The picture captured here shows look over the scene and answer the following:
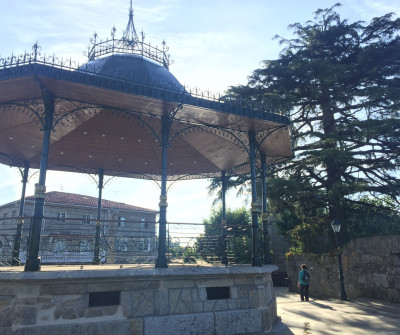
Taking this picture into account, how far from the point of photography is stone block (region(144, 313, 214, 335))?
6.80 m

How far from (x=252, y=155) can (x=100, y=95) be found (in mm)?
4464

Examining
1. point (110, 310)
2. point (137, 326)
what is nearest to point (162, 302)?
point (137, 326)

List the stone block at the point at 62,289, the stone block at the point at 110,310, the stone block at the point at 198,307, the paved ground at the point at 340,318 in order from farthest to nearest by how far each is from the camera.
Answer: the paved ground at the point at 340,318 < the stone block at the point at 198,307 < the stone block at the point at 110,310 < the stone block at the point at 62,289

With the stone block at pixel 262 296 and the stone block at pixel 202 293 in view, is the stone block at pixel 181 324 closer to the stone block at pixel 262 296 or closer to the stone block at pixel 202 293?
the stone block at pixel 202 293

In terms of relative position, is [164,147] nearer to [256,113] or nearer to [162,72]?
[256,113]

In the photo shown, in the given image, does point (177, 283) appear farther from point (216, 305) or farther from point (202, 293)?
point (216, 305)

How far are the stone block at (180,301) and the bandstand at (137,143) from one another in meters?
0.02

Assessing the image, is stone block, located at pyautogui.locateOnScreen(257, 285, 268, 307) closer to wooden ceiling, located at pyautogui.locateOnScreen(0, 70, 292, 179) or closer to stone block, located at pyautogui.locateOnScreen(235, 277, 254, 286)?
stone block, located at pyautogui.locateOnScreen(235, 277, 254, 286)

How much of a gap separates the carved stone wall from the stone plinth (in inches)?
341

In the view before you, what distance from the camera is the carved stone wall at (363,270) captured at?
556 inches

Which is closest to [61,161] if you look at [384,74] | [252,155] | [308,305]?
[252,155]

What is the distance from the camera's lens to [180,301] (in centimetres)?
720

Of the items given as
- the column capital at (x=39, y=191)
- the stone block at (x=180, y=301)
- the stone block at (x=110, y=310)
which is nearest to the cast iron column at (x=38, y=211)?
the column capital at (x=39, y=191)

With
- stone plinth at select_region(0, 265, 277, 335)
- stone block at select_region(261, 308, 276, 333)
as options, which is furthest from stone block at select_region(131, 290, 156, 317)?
stone block at select_region(261, 308, 276, 333)
